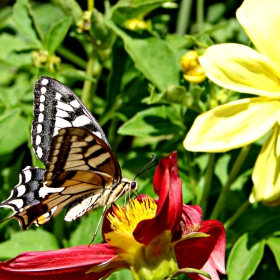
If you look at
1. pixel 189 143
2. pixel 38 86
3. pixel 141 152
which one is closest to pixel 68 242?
pixel 141 152

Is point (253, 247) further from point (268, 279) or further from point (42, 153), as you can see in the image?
point (42, 153)

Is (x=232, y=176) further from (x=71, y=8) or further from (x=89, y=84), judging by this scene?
(x=71, y=8)

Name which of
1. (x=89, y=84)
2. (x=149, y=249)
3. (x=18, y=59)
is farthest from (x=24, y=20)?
(x=149, y=249)

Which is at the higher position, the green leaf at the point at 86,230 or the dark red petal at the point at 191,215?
the dark red petal at the point at 191,215

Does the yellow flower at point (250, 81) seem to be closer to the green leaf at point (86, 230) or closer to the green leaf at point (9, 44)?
the green leaf at point (86, 230)

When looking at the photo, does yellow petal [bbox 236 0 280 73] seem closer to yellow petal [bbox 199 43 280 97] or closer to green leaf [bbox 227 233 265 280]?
yellow petal [bbox 199 43 280 97]

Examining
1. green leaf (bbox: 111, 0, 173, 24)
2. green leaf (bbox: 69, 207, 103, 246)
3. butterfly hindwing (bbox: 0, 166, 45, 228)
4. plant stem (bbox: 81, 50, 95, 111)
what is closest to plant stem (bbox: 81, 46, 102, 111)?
plant stem (bbox: 81, 50, 95, 111)

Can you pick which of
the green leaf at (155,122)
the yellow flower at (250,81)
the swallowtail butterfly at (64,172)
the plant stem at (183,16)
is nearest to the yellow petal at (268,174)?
the yellow flower at (250,81)
